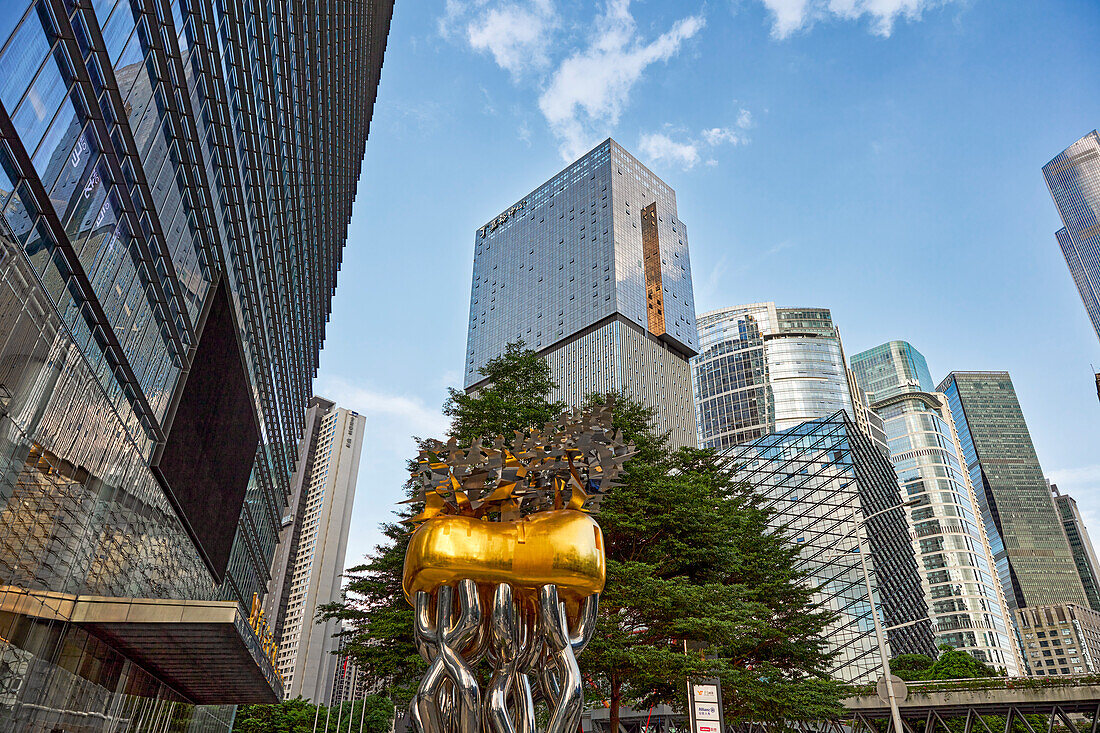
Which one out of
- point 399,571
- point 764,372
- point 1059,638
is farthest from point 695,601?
point 1059,638

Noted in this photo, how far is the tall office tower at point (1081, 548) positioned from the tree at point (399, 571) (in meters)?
184

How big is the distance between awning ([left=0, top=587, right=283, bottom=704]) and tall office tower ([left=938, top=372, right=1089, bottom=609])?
174m

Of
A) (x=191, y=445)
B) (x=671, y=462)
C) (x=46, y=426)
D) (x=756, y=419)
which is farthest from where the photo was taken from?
(x=756, y=419)

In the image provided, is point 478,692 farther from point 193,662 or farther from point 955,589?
point 955,589

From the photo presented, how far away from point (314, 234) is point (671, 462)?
30.2 m

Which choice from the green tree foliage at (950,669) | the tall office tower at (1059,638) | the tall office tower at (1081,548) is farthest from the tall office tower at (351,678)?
the tall office tower at (1081,548)

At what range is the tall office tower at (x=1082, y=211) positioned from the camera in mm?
169250

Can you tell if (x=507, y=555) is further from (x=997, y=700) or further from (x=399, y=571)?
(x=997, y=700)

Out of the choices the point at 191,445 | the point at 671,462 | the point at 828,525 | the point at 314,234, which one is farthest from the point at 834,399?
the point at 191,445

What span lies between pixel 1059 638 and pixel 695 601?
147m

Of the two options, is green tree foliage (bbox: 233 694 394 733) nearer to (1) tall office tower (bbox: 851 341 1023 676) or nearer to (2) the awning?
(2) the awning

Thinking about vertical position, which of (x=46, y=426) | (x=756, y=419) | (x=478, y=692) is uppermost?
(x=756, y=419)

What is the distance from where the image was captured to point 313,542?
5128 inches

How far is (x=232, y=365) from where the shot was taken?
27.7 metres
